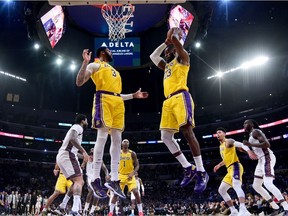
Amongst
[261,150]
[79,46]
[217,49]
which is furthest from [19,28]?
[261,150]

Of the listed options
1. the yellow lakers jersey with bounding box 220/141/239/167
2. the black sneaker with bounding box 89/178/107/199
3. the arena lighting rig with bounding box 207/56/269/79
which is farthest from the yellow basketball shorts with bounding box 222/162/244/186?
the arena lighting rig with bounding box 207/56/269/79

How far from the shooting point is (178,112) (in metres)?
5.67

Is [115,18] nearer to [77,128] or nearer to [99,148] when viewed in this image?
[77,128]

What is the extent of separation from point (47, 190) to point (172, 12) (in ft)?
76.9

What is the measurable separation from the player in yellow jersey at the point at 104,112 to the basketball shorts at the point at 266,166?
4.40 metres

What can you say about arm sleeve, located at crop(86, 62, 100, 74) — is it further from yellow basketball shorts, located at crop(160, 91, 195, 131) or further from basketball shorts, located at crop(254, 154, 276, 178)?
basketball shorts, located at crop(254, 154, 276, 178)

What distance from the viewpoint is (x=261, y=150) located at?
8.91 metres

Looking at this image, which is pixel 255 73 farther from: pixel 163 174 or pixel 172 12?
pixel 172 12

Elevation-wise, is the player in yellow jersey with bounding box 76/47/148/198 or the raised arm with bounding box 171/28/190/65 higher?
the raised arm with bounding box 171/28/190/65

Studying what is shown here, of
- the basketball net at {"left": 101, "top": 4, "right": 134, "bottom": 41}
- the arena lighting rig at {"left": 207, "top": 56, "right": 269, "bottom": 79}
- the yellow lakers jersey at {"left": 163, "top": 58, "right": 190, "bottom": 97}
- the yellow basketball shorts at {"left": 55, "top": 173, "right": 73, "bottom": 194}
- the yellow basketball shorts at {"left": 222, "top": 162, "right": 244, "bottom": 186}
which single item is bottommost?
the yellow basketball shorts at {"left": 55, "top": 173, "right": 73, "bottom": 194}

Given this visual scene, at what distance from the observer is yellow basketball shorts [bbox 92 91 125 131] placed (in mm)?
5812

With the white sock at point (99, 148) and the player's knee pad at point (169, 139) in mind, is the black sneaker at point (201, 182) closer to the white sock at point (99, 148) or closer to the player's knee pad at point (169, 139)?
the player's knee pad at point (169, 139)

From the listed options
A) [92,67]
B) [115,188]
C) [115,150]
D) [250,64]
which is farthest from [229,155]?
[250,64]

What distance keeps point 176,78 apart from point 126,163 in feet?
16.5
